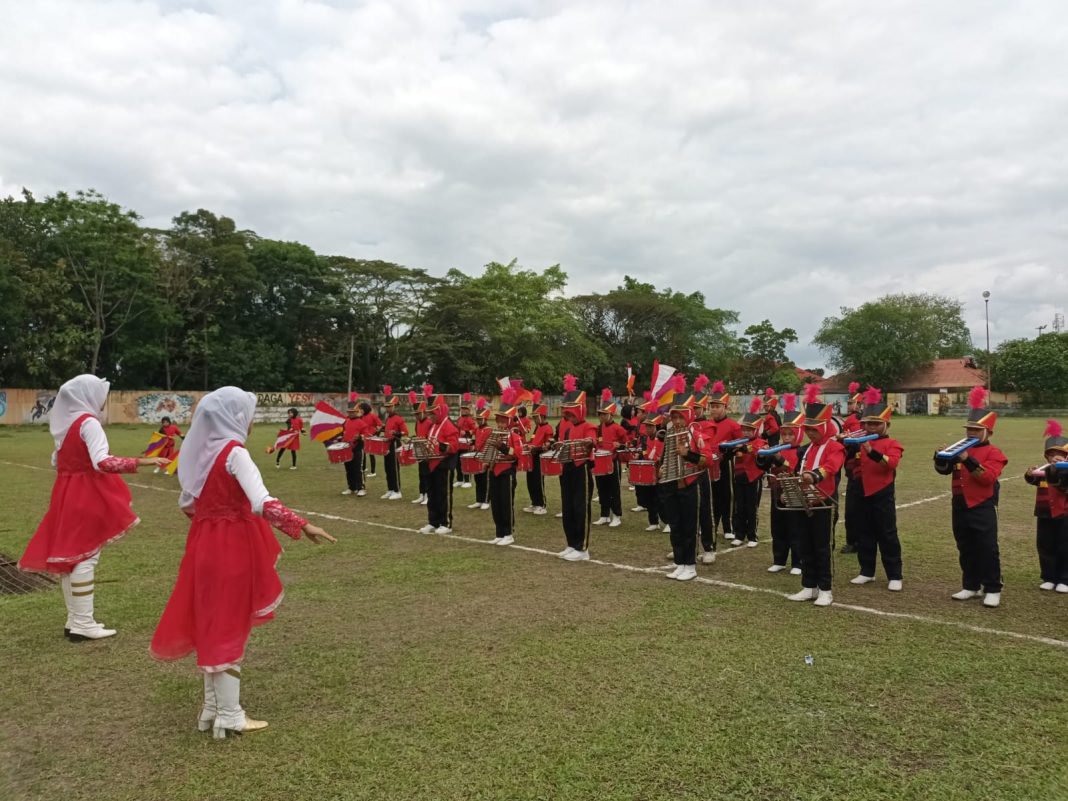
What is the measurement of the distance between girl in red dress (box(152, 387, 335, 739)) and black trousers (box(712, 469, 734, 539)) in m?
6.90

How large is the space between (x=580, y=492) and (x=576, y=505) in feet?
0.55


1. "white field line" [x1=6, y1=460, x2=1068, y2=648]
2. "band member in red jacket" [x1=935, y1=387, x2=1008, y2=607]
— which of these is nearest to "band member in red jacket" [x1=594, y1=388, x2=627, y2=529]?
"white field line" [x1=6, y1=460, x2=1068, y2=648]

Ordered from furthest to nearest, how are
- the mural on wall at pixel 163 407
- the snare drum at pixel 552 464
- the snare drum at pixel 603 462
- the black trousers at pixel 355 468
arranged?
the mural on wall at pixel 163 407, the black trousers at pixel 355 468, the snare drum at pixel 603 462, the snare drum at pixel 552 464

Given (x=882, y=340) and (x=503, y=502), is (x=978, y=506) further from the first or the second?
(x=882, y=340)

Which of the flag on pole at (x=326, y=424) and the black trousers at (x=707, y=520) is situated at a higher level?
the flag on pole at (x=326, y=424)

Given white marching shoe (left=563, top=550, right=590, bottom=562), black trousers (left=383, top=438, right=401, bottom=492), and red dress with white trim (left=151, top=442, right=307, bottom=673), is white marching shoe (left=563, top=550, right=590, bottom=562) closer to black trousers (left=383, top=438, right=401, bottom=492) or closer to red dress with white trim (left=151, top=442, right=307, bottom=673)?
red dress with white trim (left=151, top=442, right=307, bottom=673)

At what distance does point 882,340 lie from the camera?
6806cm

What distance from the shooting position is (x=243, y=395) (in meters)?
4.34

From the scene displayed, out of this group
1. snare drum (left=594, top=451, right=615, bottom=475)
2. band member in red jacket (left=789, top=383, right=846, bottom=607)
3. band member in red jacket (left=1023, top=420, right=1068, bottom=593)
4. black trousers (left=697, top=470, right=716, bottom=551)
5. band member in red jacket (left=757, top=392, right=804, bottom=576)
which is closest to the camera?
band member in red jacket (left=789, top=383, right=846, bottom=607)

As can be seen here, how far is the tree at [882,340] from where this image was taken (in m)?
67.6

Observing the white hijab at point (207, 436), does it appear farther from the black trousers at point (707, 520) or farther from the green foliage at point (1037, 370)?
the green foliage at point (1037, 370)

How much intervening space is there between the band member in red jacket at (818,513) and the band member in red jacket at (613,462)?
13.3ft

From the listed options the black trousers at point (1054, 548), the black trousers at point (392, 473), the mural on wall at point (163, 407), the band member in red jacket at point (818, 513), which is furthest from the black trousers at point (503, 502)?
the mural on wall at point (163, 407)

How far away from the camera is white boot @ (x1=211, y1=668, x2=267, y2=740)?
13.4 feet
